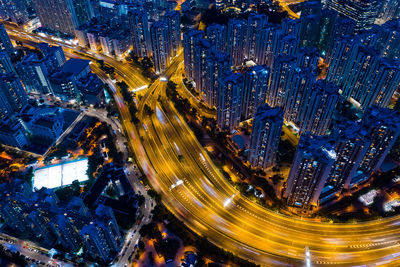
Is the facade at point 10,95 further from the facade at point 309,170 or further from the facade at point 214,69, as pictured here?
the facade at point 309,170

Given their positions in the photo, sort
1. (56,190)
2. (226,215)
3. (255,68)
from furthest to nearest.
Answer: (255,68), (56,190), (226,215)

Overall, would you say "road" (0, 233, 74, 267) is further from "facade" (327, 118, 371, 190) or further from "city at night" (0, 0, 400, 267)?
"facade" (327, 118, 371, 190)

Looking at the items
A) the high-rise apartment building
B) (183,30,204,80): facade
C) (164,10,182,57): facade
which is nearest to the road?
(183,30,204,80): facade

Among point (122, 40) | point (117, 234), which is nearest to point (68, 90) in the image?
point (122, 40)

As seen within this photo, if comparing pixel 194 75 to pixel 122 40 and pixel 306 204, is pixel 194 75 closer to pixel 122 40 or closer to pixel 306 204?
pixel 122 40

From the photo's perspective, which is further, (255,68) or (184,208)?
(255,68)

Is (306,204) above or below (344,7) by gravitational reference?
below
